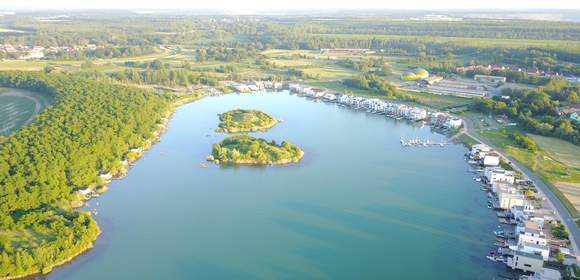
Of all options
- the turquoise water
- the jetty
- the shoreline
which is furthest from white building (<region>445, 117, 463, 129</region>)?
the shoreline

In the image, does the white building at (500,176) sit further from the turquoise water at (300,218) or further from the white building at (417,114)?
the white building at (417,114)

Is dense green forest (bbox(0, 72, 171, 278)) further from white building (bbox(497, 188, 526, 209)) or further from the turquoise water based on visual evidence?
white building (bbox(497, 188, 526, 209))

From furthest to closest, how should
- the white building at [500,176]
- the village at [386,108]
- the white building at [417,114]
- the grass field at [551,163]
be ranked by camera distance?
the white building at [417,114] < the village at [386,108] < the white building at [500,176] < the grass field at [551,163]

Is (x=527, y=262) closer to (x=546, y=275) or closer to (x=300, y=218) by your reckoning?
(x=546, y=275)

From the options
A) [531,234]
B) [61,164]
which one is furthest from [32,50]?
[531,234]

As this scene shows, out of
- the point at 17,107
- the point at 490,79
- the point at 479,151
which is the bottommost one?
the point at 479,151

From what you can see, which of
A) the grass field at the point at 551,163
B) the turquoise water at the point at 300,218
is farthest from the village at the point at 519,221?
the grass field at the point at 551,163
